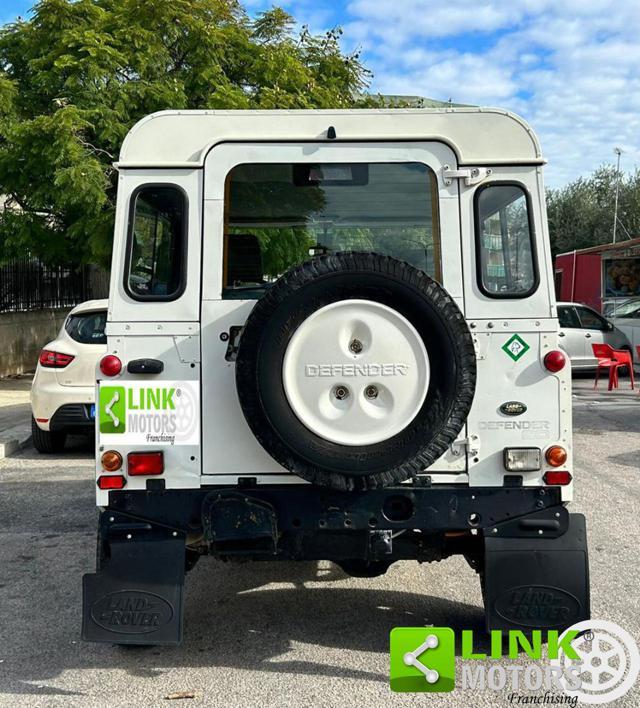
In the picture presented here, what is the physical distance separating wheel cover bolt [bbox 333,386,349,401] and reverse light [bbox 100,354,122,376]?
107cm

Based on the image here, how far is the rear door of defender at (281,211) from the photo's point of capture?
419cm

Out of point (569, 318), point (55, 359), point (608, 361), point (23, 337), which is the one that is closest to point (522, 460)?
point (55, 359)

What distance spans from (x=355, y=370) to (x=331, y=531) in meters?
0.85

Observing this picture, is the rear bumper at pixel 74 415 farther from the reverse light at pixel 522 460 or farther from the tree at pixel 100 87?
the reverse light at pixel 522 460

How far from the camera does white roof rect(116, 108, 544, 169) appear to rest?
13.8 ft

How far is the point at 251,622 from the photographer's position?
4824mm

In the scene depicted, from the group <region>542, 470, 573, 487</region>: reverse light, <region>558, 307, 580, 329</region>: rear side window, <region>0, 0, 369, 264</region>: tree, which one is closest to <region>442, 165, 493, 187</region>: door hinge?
<region>542, 470, 573, 487</region>: reverse light

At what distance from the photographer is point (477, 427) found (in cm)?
418

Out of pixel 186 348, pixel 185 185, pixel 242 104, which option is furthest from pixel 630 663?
pixel 242 104

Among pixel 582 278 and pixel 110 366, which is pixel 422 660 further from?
pixel 582 278

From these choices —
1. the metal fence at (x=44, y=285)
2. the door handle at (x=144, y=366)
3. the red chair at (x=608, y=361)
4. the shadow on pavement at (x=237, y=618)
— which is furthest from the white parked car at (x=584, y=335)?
the door handle at (x=144, y=366)

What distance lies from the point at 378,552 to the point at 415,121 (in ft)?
6.95

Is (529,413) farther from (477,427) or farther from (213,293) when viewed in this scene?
(213,293)

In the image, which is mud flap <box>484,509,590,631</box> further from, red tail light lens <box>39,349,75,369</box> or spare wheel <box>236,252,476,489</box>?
red tail light lens <box>39,349,75,369</box>
